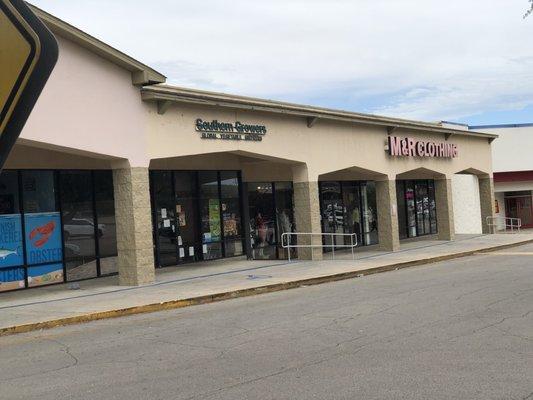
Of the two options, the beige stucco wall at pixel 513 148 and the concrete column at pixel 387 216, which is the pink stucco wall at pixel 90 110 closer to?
the concrete column at pixel 387 216

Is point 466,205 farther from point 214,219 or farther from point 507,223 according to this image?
point 214,219

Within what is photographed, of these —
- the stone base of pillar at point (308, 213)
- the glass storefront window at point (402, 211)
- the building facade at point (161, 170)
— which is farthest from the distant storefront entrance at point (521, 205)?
the stone base of pillar at point (308, 213)

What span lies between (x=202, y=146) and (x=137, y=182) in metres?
2.28

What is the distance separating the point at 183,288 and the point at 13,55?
1278 cm

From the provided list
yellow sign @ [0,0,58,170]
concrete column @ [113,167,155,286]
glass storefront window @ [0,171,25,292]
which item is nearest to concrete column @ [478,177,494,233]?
concrete column @ [113,167,155,286]

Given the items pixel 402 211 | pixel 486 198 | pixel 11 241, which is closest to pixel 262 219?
pixel 11 241

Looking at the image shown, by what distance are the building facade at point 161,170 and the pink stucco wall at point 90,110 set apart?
0.09 feet

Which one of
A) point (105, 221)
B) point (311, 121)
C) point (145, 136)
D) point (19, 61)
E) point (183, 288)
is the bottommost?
point (183, 288)

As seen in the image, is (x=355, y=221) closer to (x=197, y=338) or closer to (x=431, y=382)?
(x=197, y=338)

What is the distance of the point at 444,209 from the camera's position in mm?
27688

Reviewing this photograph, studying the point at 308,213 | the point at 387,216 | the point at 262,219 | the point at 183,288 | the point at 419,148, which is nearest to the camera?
the point at 183,288

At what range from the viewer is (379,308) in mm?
10430

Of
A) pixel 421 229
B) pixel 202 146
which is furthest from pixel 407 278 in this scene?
pixel 421 229

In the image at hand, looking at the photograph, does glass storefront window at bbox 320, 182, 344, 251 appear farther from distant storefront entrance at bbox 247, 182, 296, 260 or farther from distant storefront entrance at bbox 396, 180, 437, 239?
distant storefront entrance at bbox 396, 180, 437, 239
